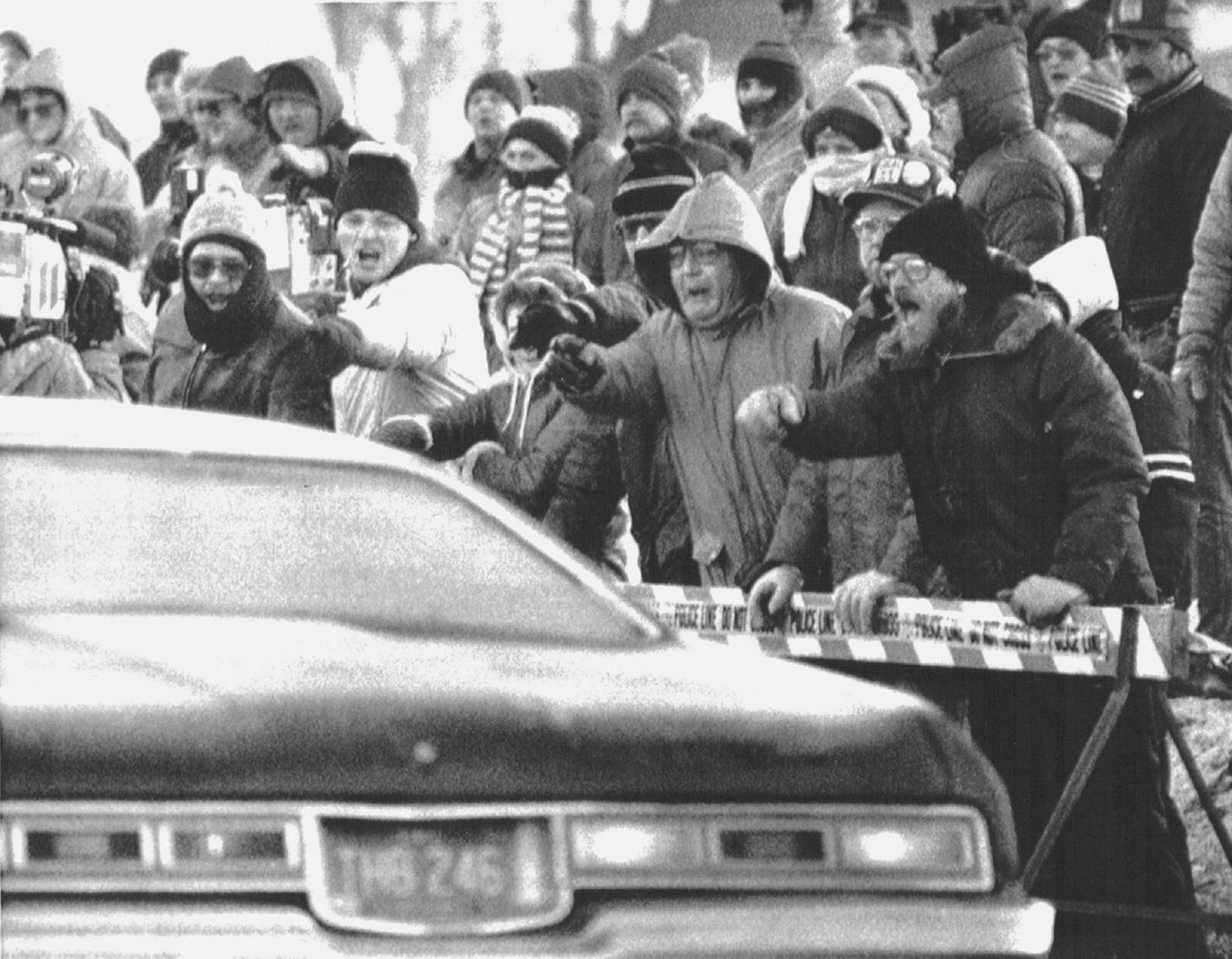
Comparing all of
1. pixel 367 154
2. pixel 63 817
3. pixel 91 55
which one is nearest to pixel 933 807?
pixel 63 817

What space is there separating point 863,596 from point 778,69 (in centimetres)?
530

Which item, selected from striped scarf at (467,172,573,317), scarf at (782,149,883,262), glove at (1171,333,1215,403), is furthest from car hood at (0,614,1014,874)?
striped scarf at (467,172,573,317)

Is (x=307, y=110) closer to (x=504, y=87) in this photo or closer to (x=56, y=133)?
(x=504, y=87)

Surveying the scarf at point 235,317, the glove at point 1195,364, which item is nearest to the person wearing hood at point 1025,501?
the glove at point 1195,364

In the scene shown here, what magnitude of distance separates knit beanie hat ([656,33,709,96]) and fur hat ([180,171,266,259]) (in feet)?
9.65

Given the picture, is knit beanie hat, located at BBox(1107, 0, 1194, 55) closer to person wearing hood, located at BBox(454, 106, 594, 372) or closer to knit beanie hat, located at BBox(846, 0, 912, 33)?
knit beanie hat, located at BBox(846, 0, 912, 33)

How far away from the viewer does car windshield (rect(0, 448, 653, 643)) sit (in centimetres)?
568

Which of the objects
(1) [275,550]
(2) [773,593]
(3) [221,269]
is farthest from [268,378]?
(1) [275,550]

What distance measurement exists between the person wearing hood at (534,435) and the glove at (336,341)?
11.0 inches

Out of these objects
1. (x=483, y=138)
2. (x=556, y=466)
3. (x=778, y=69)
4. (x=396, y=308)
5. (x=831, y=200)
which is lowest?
(x=556, y=466)

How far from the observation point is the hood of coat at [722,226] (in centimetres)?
1044

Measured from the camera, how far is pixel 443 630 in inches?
227

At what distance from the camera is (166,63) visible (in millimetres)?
18828

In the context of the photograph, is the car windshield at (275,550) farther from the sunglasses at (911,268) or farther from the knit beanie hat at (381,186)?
the knit beanie hat at (381,186)
